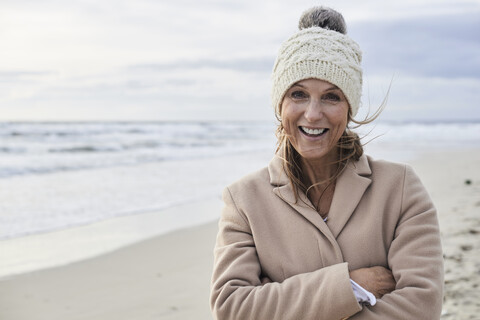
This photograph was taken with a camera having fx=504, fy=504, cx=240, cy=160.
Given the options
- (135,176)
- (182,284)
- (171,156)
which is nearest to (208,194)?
(135,176)

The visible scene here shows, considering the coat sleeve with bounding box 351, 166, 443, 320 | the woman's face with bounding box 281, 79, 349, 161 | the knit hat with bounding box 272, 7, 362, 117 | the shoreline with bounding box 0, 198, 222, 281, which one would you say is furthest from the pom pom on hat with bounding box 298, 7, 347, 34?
the shoreline with bounding box 0, 198, 222, 281

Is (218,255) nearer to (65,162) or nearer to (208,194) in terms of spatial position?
(208,194)

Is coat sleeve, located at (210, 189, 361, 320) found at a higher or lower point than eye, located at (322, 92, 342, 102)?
lower

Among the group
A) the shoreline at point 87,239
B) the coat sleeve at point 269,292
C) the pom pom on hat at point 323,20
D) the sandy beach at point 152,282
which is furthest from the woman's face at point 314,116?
the shoreline at point 87,239

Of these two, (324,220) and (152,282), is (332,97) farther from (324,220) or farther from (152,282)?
(152,282)

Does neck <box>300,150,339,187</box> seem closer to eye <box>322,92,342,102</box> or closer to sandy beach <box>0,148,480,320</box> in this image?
eye <box>322,92,342,102</box>

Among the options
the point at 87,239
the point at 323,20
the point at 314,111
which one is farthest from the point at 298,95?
the point at 87,239

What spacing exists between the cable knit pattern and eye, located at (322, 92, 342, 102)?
4 centimetres

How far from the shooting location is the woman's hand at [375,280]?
1.81 m

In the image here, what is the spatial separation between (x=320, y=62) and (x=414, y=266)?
82 centimetres

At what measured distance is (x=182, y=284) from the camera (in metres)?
4.91

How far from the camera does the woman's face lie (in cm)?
191

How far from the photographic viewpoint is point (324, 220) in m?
2.04

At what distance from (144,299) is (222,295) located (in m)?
2.95
